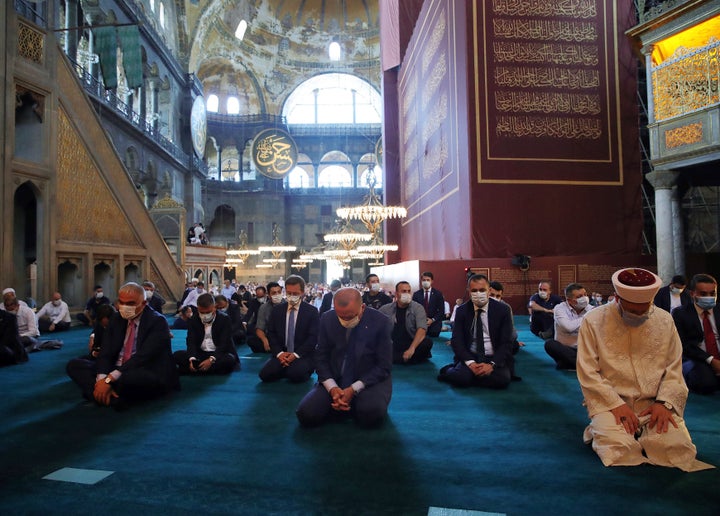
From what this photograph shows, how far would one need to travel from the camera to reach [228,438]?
2.49 meters

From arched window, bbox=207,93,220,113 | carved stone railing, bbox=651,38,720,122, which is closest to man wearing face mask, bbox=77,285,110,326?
carved stone railing, bbox=651,38,720,122

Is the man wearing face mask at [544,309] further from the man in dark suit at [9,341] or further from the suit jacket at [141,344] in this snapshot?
the man in dark suit at [9,341]

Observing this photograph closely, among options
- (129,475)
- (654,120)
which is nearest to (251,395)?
(129,475)

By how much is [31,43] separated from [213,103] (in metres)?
17.1

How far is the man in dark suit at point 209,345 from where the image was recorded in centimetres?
404

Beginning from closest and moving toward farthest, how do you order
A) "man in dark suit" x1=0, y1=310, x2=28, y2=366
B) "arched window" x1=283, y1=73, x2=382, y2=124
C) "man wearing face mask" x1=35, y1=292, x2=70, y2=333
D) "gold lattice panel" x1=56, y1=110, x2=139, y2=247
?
"man in dark suit" x1=0, y1=310, x2=28, y2=366, "man wearing face mask" x1=35, y1=292, x2=70, y2=333, "gold lattice panel" x1=56, y1=110, x2=139, y2=247, "arched window" x1=283, y1=73, x2=382, y2=124

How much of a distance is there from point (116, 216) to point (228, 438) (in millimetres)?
7788

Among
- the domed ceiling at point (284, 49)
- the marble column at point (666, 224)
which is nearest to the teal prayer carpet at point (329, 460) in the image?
the marble column at point (666, 224)

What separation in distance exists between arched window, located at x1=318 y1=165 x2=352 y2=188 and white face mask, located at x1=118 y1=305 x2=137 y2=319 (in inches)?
930

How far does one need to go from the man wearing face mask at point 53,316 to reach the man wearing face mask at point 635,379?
7.14m

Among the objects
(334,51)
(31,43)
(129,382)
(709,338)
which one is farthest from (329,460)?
(334,51)

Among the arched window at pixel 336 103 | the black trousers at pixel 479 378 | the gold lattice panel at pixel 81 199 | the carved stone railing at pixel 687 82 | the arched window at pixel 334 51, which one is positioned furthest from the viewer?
the arched window at pixel 336 103

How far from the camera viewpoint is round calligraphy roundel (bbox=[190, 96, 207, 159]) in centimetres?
1873

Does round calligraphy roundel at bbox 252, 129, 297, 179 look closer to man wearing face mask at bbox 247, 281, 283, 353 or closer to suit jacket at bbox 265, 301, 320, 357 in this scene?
man wearing face mask at bbox 247, 281, 283, 353
